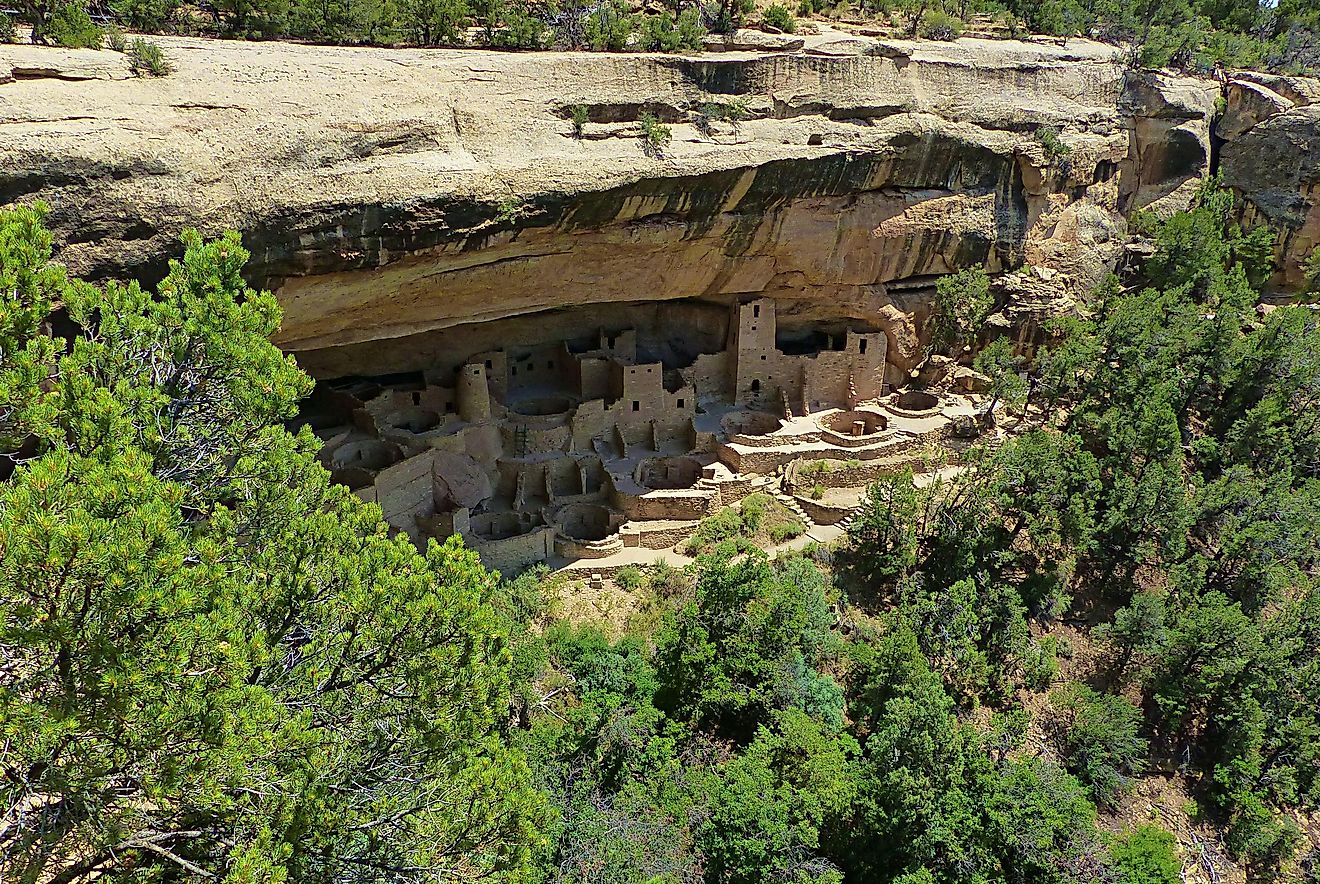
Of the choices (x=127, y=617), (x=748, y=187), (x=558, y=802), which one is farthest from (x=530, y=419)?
(x=127, y=617)

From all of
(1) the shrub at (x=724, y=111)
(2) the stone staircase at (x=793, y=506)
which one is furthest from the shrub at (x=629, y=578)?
(1) the shrub at (x=724, y=111)

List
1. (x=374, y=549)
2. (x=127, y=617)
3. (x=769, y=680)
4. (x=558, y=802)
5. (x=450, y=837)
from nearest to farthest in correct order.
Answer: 1. (x=127, y=617)
2. (x=450, y=837)
3. (x=374, y=549)
4. (x=558, y=802)
5. (x=769, y=680)

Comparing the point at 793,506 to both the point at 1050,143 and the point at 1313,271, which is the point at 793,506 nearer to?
the point at 1050,143

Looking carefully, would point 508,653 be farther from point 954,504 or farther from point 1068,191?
point 1068,191

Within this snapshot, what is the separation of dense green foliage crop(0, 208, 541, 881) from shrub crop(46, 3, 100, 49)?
18.3 feet

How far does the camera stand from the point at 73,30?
40.6 feet

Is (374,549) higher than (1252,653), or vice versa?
(374,549)

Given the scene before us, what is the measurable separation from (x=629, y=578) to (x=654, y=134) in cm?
771

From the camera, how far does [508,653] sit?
8.20m

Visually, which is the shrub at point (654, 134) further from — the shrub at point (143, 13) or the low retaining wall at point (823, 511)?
the shrub at point (143, 13)

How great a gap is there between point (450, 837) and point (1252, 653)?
1454 centimetres

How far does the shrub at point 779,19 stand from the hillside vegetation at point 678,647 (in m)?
8.91

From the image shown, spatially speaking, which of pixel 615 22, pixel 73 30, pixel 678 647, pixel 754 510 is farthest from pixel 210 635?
pixel 615 22

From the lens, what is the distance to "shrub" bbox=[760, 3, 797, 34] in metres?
18.7
